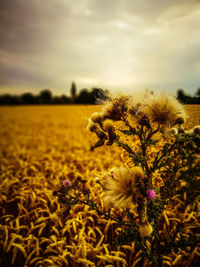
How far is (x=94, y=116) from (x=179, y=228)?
2.85 feet

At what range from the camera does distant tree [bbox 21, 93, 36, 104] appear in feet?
127

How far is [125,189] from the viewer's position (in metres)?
0.61

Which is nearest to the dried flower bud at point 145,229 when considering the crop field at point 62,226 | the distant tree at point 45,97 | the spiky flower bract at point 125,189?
the spiky flower bract at point 125,189

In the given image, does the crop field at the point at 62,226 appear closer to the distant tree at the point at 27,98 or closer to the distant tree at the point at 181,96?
the distant tree at the point at 181,96

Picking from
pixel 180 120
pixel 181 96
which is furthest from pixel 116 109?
pixel 181 96

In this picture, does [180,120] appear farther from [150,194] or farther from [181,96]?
[150,194]

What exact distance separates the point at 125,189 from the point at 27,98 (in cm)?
4474

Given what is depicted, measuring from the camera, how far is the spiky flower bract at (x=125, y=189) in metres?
0.59

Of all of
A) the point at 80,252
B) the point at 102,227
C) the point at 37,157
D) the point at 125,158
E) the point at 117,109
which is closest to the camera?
the point at 117,109

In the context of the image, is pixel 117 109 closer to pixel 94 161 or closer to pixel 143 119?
pixel 143 119

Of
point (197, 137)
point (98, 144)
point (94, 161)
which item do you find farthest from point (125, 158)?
point (94, 161)

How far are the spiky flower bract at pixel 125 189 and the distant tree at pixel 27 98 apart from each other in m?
43.3

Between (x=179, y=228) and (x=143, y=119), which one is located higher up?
(x=143, y=119)

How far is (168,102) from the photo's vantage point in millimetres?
692
